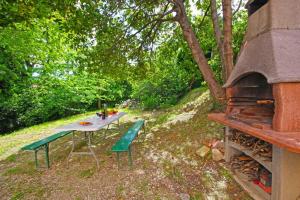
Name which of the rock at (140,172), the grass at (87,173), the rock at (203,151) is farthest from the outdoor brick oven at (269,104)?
the grass at (87,173)

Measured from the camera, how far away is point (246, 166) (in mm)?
2932

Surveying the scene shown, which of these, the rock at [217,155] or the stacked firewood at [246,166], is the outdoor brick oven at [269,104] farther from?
the rock at [217,155]

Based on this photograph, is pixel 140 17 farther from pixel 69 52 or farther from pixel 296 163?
pixel 69 52

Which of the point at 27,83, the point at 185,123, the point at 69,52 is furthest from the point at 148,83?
the point at 27,83

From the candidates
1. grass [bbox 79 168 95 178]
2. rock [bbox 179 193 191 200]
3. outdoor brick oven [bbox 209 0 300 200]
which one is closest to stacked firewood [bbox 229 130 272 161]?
outdoor brick oven [bbox 209 0 300 200]

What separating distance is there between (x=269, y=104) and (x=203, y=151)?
1.63 meters

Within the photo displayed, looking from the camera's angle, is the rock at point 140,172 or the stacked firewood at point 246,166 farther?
the rock at point 140,172

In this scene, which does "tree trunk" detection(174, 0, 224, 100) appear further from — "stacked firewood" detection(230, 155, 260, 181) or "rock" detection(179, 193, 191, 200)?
"rock" detection(179, 193, 191, 200)

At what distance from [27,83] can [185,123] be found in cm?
881

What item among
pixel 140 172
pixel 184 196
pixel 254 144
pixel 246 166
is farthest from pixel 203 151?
pixel 140 172

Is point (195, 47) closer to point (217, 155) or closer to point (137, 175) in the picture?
point (217, 155)

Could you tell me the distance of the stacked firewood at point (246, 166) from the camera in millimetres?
2781

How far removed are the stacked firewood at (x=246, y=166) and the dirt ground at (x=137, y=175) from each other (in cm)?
20

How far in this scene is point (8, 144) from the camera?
18.1ft
